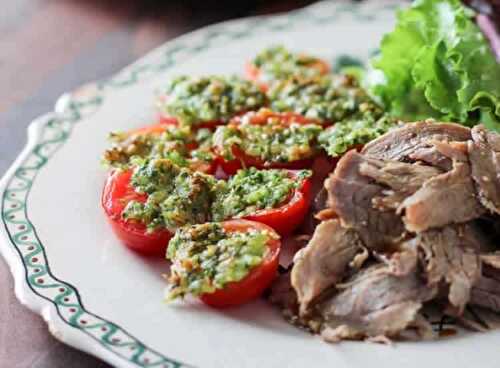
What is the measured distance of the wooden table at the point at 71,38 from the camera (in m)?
5.94

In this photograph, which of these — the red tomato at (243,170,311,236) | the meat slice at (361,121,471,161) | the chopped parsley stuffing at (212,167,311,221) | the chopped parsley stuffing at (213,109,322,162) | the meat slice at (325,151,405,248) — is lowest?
the red tomato at (243,170,311,236)

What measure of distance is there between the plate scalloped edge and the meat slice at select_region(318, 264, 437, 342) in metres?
0.69

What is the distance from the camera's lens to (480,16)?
479 centimetres

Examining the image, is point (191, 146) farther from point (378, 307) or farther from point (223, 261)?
point (378, 307)

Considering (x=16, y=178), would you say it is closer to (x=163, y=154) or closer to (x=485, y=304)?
(x=163, y=154)

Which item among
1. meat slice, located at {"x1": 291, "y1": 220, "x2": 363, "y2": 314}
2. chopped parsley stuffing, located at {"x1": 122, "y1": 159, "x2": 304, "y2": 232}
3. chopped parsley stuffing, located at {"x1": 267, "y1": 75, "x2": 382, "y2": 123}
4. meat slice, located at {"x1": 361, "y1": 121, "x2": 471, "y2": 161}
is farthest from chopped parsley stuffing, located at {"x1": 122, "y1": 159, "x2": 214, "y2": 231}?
chopped parsley stuffing, located at {"x1": 267, "y1": 75, "x2": 382, "y2": 123}

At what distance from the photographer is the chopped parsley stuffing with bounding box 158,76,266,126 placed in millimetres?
4781

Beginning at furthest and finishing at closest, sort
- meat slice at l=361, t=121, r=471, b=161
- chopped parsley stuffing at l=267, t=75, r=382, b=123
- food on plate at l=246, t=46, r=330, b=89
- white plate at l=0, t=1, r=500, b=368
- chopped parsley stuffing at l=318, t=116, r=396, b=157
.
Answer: food on plate at l=246, t=46, r=330, b=89 → chopped parsley stuffing at l=267, t=75, r=382, b=123 → chopped parsley stuffing at l=318, t=116, r=396, b=157 → meat slice at l=361, t=121, r=471, b=161 → white plate at l=0, t=1, r=500, b=368

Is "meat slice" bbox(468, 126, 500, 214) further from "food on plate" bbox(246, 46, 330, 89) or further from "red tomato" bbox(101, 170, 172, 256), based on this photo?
"food on plate" bbox(246, 46, 330, 89)

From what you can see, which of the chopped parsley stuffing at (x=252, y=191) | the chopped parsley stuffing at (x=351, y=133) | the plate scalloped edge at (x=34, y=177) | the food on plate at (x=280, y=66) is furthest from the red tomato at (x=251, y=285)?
the food on plate at (x=280, y=66)

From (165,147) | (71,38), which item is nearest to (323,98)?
(165,147)

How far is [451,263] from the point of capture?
3398 mm

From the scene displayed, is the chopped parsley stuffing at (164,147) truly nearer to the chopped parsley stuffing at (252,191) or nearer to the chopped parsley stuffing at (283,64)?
the chopped parsley stuffing at (252,191)

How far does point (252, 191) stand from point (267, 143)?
A: 47cm
